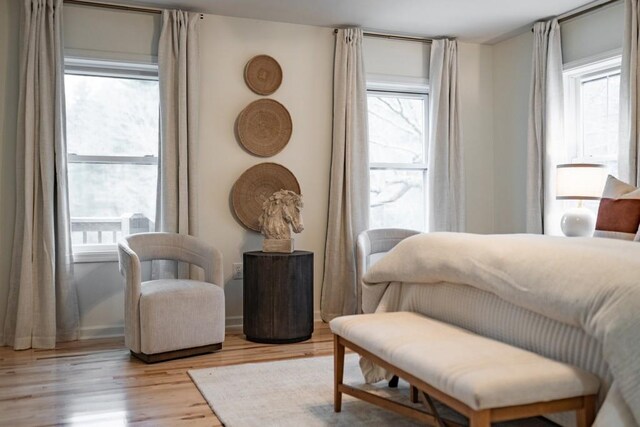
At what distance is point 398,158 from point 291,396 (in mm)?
2891

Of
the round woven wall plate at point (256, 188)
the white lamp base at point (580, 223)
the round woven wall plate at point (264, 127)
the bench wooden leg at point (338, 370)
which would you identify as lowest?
the bench wooden leg at point (338, 370)

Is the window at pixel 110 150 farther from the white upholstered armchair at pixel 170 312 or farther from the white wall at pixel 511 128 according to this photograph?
the white wall at pixel 511 128

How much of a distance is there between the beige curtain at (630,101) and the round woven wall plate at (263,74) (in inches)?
97.2

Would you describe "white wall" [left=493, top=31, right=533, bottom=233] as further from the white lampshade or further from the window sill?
the window sill

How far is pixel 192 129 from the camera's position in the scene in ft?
14.6

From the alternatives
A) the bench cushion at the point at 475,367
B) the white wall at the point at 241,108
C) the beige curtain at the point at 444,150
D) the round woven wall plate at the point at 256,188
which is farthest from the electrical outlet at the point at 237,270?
the bench cushion at the point at 475,367

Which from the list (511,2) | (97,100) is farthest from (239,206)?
(511,2)

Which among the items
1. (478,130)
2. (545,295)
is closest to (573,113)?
(478,130)

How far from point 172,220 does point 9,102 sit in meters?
1.35

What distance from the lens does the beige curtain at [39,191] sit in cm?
405

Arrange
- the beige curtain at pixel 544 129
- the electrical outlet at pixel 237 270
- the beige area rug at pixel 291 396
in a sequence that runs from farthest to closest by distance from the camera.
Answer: the electrical outlet at pixel 237 270, the beige curtain at pixel 544 129, the beige area rug at pixel 291 396

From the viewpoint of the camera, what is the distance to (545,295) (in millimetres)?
2002

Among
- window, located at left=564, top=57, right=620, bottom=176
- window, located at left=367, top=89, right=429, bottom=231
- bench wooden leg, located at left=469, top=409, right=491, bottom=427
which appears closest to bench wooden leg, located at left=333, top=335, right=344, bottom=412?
bench wooden leg, located at left=469, top=409, right=491, bottom=427

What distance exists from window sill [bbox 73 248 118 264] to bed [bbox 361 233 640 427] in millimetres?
2332
